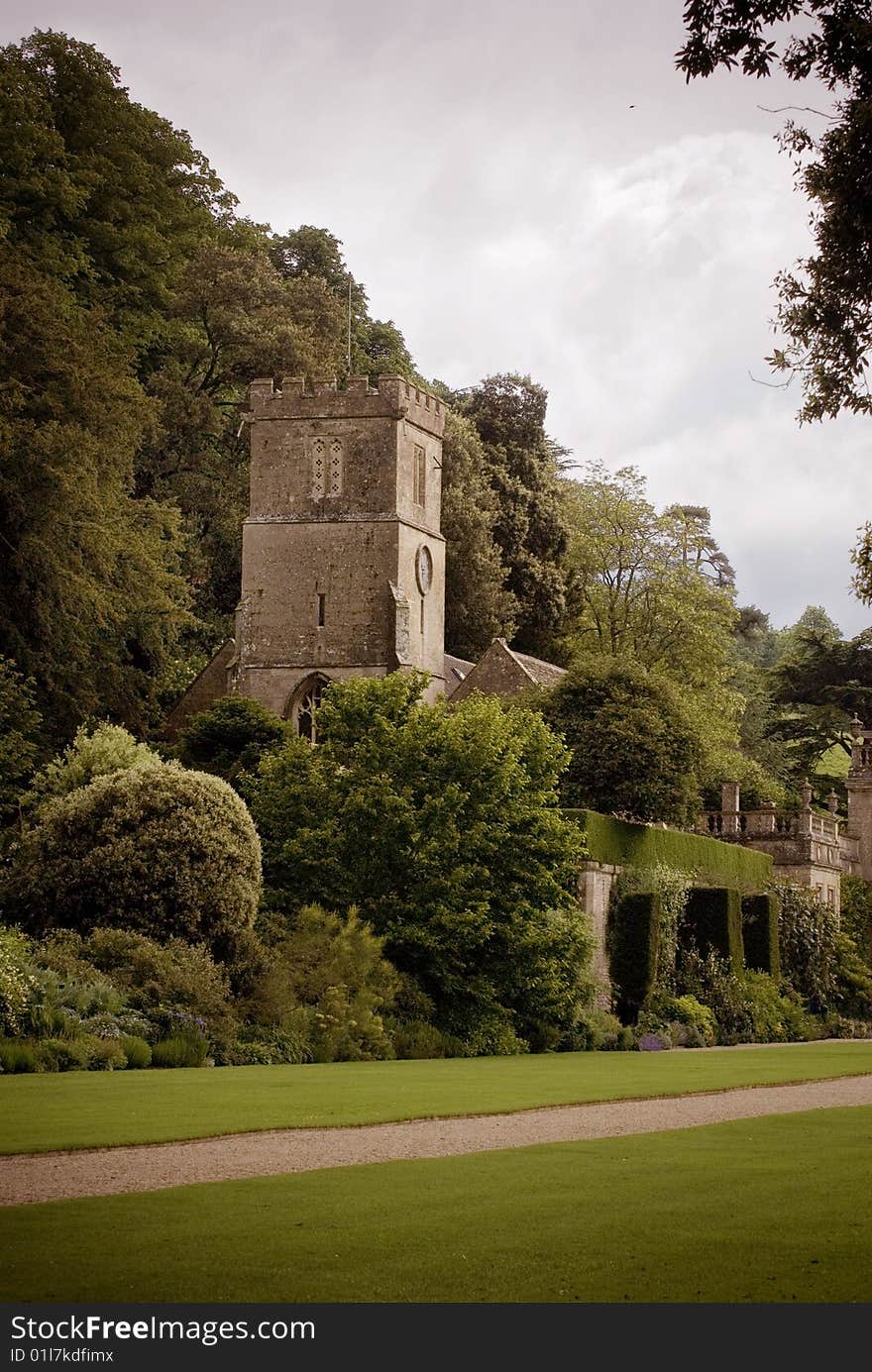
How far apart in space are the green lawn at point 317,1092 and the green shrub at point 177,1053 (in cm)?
75

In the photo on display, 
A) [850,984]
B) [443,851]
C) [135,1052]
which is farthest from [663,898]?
[135,1052]

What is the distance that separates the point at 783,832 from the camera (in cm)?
4569

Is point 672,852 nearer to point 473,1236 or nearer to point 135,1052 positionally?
point 135,1052

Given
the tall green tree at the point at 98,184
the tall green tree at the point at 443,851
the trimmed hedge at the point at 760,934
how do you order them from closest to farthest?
1. the tall green tree at the point at 443,851
2. the trimmed hedge at the point at 760,934
3. the tall green tree at the point at 98,184

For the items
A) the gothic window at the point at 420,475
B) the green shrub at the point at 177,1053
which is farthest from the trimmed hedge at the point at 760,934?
the green shrub at the point at 177,1053

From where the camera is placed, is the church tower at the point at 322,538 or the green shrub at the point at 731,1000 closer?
the green shrub at the point at 731,1000

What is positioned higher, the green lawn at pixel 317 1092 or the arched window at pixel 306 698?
the arched window at pixel 306 698

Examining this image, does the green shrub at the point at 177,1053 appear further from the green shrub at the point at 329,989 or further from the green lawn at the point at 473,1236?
the green lawn at the point at 473,1236

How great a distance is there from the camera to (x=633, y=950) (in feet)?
112

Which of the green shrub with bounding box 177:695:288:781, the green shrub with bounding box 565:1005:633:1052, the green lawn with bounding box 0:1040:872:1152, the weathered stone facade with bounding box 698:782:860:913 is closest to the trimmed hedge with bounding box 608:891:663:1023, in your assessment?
the green shrub with bounding box 565:1005:633:1052

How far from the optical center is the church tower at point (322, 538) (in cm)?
4909

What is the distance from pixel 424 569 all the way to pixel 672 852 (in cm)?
1592

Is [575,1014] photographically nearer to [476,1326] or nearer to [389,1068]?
[389,1068]

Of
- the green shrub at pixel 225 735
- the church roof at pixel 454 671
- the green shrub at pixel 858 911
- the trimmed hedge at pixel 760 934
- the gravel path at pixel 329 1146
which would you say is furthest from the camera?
the church roof at pixel 454 671
